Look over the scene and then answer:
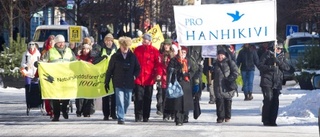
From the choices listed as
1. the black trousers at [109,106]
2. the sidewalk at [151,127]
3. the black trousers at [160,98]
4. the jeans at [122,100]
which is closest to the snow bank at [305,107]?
the sidewalk at [151,127]

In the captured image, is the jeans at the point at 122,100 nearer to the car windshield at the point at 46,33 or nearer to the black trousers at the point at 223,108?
the black trousers at the point at 223,108

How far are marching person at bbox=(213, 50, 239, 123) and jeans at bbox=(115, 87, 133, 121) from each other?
1793 mm

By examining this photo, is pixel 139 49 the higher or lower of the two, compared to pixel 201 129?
higher

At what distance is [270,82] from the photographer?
63.0 ft

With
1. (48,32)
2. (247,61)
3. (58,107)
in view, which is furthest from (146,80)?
(48,32)

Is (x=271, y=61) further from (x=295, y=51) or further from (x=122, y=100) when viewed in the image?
(x=295, y=51)

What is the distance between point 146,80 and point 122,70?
677mm

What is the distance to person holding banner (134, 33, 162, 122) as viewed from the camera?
19422mm

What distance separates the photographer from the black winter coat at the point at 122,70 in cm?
1889

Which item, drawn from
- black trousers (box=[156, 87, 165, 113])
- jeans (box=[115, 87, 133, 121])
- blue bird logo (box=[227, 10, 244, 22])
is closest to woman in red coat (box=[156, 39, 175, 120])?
black trousers (box=[156, 87, 165, 113])

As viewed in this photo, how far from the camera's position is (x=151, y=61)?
64.2ft

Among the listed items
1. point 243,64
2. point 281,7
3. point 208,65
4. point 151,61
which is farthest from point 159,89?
point 281,7

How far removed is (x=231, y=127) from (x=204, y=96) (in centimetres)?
1053

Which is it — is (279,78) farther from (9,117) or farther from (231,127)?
(9,117)
